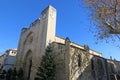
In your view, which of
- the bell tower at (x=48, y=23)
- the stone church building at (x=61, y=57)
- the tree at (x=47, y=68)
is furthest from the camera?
the bell tower at (x=48, y=23)

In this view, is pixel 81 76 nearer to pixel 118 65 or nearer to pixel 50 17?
pixel 50 17

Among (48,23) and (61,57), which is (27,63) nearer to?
(48,23)

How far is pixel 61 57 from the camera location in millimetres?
22594

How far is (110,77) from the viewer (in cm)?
2805

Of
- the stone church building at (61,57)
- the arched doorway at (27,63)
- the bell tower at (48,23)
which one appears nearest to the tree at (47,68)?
the stone church building at (61,57)

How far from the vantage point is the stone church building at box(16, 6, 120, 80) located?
861 inches

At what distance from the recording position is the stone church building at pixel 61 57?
2188 cm

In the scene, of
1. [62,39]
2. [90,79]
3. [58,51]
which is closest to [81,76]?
[90,79]

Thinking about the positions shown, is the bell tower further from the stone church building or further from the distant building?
the distant building

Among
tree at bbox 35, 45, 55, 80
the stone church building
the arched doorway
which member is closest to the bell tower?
the stone church building

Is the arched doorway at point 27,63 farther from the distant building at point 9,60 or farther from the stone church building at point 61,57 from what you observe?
the distant building at point 9,60

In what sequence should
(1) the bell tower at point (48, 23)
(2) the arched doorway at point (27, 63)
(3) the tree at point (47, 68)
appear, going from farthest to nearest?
(2) the arched doorway at point (27, 63)
(1) the bell tower at point (48, 23)
(3) the tree at point (47, 68)

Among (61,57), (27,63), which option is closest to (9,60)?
(27,63)

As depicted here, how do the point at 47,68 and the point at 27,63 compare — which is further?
the point at 27,63
